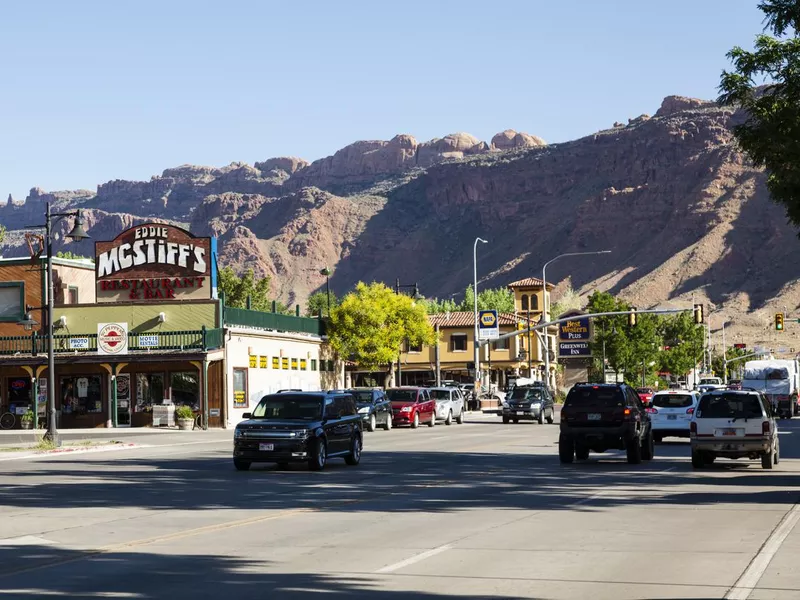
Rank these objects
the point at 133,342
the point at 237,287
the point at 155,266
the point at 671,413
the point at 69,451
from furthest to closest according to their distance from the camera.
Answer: the point at 237,287 → the point at 155,266 → the point at 133,342 → the point at 671,413 → the point at 69,451

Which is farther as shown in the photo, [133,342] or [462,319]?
[462,319]

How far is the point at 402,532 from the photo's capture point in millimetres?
15297

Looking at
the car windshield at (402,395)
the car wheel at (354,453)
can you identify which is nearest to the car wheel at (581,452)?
the car wheel at (354,453)

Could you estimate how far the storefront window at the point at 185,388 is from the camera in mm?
57281

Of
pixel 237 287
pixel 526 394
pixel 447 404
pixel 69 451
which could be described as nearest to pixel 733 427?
pixel 69 451

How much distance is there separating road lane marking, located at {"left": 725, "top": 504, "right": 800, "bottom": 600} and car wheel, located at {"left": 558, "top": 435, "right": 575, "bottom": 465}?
11516 millimetres

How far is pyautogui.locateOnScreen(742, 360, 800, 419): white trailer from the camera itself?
6712 cm

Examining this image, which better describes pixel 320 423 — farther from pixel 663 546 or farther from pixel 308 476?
pixel 663 546

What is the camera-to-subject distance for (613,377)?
416 ft

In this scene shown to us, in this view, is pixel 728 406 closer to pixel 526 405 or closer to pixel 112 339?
pixel 526 405

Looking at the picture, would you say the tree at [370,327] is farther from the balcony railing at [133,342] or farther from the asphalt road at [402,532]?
the asphalt road at [402,532]

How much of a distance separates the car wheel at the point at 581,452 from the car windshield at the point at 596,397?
43.8 inches

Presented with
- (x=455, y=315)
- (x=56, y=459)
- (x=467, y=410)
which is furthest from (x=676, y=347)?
(x=56, y=459)

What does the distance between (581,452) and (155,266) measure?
36229mm
